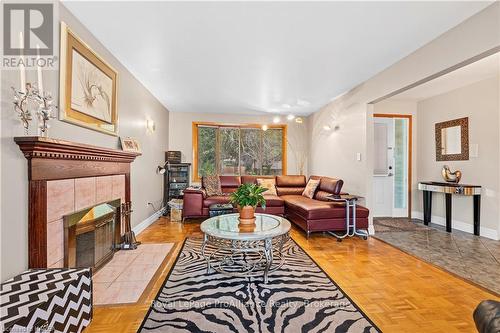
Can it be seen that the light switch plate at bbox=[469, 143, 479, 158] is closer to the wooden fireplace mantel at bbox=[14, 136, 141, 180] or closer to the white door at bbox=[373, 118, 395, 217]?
the white door at bbox=[373, 118, 395, 217]

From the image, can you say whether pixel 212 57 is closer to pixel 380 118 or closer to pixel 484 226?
pixel 380 118

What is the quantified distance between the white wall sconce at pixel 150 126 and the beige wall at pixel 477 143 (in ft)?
17.7

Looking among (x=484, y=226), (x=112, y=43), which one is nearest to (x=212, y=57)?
(x=112, y=43)

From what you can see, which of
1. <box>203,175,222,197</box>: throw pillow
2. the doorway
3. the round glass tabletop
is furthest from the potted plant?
the doorway

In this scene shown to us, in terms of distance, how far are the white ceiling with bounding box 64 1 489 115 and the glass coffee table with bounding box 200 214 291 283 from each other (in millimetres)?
1981

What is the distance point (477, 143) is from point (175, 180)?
556 cm

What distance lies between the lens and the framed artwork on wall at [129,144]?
3146 mm

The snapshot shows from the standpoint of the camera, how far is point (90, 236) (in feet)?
7.38

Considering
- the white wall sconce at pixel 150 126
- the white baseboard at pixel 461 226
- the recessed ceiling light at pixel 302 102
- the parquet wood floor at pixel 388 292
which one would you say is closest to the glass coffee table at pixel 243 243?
the parquet wood floor at pixel 388 292

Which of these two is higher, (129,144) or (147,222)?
(129,144)

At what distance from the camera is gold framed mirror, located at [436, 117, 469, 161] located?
3924mm

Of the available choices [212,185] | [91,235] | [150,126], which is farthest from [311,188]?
[91,235]

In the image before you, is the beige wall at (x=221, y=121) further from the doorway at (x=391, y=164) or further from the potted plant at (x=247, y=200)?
the potted plant at (x=247, y=200)

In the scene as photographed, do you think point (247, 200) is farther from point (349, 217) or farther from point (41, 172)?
point (349, 217)
